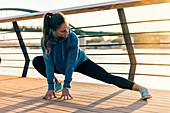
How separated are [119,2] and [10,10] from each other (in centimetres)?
1514

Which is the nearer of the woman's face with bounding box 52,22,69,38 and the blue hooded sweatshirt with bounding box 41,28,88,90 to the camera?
the woman's face with bounding box 52,22,69,38

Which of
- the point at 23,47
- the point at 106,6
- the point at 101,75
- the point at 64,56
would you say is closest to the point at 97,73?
the point at 101,75

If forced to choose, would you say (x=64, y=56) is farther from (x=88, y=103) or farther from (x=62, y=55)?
(x=88, y=103)

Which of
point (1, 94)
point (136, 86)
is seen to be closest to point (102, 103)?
point (136, 86)

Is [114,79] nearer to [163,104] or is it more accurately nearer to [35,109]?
[163,104]

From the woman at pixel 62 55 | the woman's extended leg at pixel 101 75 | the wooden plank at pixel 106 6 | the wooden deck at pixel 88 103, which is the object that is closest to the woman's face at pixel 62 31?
the woman at pixel 62 55

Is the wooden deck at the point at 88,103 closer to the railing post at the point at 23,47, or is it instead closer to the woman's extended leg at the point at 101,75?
the woman's extended leg at the point at 101,75

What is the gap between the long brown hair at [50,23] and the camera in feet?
5.44

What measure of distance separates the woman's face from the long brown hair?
2 centimetres

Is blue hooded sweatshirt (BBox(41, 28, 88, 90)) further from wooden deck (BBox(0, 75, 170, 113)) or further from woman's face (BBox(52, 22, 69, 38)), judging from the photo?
wooden deck (BBox(0, 75, 170, 113))

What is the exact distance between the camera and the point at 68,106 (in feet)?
5.29

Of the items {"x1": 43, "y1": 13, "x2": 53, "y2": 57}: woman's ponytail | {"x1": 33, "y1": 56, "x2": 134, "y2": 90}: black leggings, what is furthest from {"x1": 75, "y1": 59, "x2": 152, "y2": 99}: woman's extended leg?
{"x1": 43, "y1": 13, "x2": 53, "y2": 57}: woman's ponytail

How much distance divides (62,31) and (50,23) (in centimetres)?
11

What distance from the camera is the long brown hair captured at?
1657 millimetres
